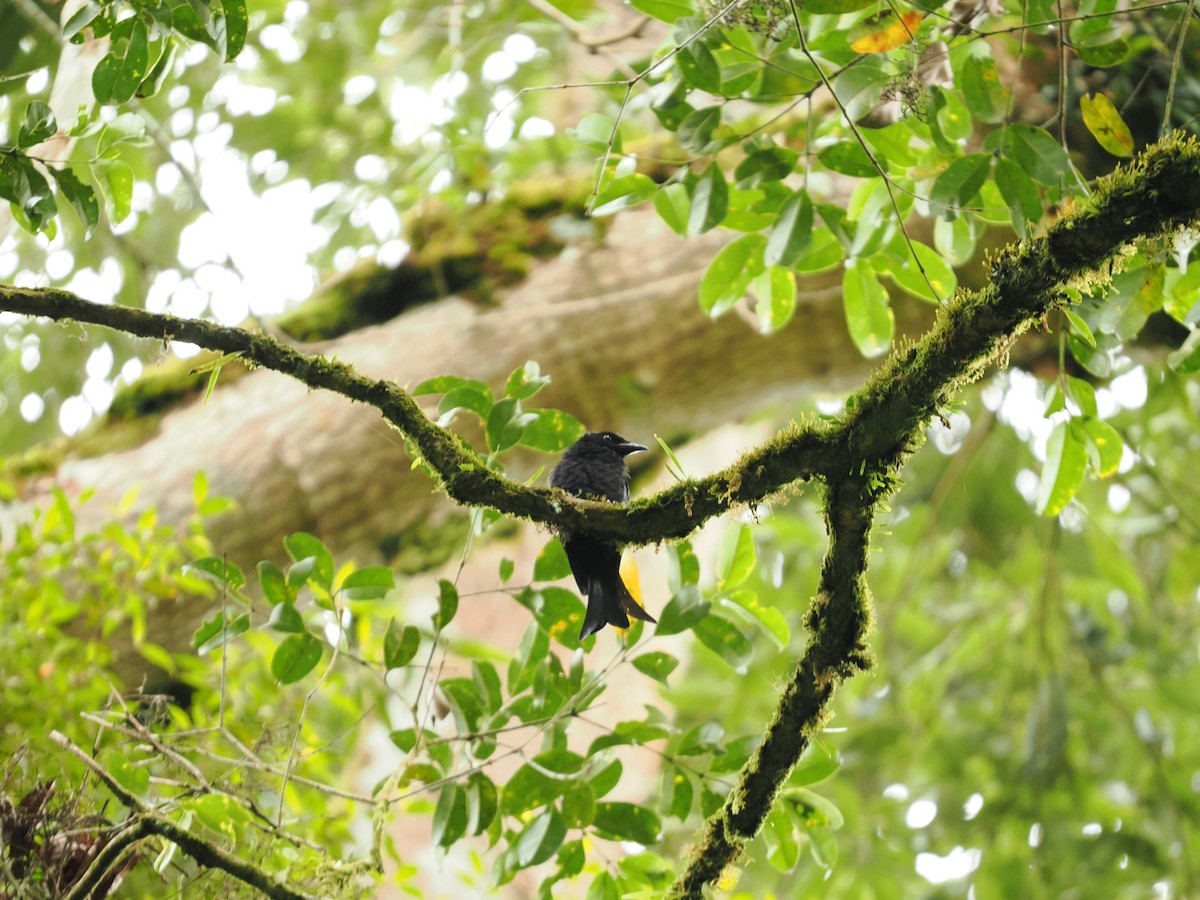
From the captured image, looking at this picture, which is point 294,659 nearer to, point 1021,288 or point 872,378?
point 872,378

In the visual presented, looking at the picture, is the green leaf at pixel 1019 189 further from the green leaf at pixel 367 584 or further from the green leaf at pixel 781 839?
the green leaf at pixel 367 584

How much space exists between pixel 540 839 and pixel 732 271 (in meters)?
1.27

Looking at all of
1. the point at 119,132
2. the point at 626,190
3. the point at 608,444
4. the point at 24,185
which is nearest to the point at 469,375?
the point at 608,444

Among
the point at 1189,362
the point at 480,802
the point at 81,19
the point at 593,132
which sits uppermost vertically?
the point at 81,19

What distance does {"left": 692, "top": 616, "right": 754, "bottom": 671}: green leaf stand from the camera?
1888 mm

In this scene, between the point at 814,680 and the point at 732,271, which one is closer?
the point at 814,680

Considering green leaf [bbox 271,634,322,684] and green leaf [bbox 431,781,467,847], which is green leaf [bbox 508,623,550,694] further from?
green leaf [bbox 271,634,322,684]

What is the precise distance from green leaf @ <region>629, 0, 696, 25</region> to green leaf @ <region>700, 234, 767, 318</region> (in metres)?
0.49

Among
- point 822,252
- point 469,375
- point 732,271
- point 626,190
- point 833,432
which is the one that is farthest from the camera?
point 469,375

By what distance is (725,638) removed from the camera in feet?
6.22

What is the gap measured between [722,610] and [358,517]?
1.66 metres

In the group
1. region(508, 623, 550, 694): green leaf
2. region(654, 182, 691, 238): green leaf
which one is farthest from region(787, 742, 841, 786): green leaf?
region(654, 182, 691, 238): green leaf

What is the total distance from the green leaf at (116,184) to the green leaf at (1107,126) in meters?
1.70

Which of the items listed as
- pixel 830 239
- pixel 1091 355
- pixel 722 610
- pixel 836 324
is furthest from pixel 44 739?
pixel 836 324
